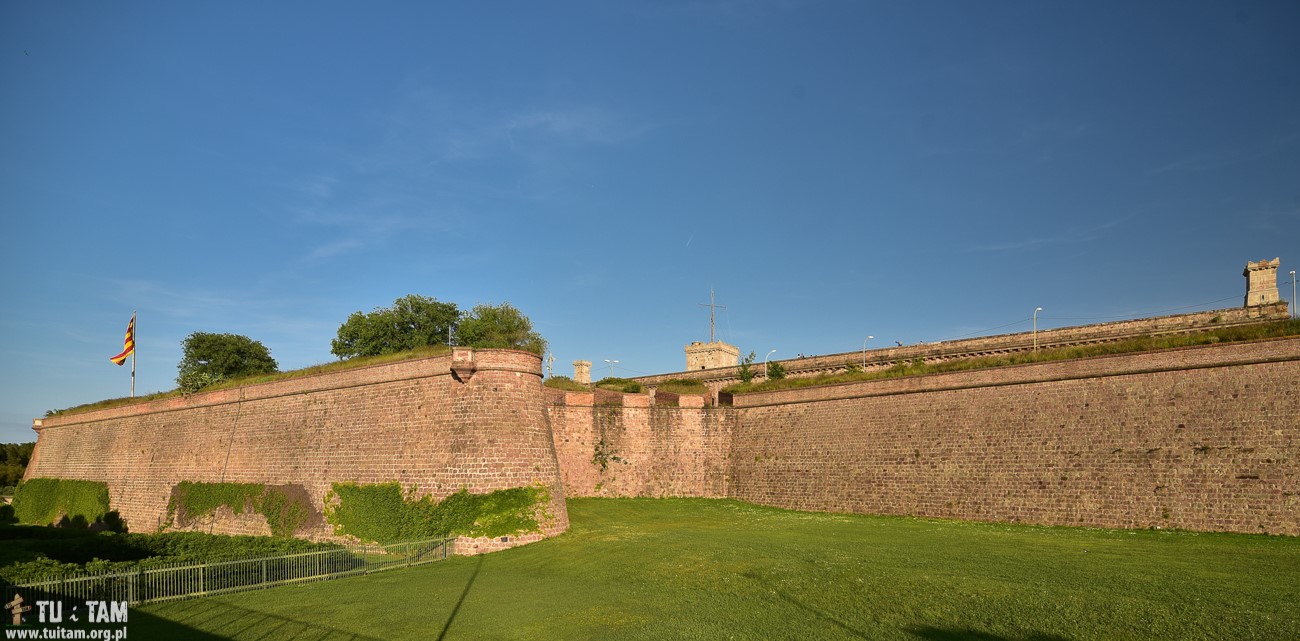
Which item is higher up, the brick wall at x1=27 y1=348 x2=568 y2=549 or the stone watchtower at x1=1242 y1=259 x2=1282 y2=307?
the stone watchtower at x1=1242 y1=259 x2=1282 y2=307

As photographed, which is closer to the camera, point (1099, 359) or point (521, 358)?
point (1099, 359)

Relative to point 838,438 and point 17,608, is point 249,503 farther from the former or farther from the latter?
point 838,438

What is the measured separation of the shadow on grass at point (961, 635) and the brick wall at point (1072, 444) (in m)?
13.1

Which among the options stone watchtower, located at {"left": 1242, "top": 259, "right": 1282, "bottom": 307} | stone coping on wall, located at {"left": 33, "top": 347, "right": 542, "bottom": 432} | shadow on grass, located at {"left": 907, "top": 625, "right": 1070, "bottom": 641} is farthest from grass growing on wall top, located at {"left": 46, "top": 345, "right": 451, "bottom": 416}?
stone watchtower, located at {"left": 1242, "top": 259, "right": 1282, "bottom": 307}

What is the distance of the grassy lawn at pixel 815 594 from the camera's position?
493 inches

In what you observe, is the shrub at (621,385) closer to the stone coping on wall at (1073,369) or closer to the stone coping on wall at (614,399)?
the stone coping on wall at (614,399)

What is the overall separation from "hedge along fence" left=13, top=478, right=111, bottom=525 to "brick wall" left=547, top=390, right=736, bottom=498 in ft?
83.9

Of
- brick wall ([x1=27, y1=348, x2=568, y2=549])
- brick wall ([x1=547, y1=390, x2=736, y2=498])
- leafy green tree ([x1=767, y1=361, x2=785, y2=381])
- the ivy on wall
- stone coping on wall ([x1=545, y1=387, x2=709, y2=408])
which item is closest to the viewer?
the ivy on wall

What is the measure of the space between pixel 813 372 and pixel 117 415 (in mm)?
38154

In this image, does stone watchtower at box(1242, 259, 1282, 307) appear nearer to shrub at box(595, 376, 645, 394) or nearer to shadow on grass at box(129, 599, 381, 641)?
shrub at box(595, 376, 645, 394)

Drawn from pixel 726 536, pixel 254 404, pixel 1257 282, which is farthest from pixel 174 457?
pixel 1257 282

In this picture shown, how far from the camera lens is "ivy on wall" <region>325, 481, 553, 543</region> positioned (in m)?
23.2

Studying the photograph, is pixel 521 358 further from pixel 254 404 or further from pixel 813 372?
pixel 813 372

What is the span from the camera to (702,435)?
3484 centimetres
